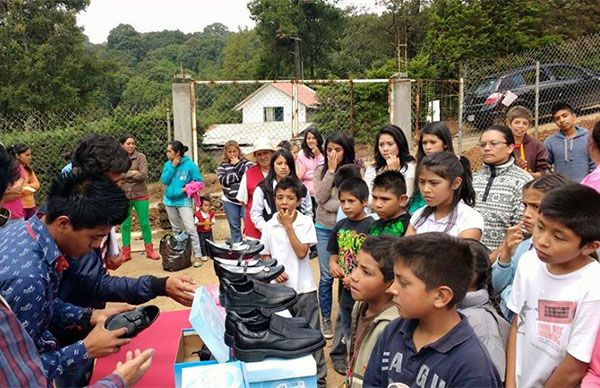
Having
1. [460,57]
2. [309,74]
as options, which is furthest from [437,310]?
[309,74]

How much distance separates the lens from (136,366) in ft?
5.41

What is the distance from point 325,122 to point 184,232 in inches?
289

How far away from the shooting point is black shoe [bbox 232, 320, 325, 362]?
1.91m

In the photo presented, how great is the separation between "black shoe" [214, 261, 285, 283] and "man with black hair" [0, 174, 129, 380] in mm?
747

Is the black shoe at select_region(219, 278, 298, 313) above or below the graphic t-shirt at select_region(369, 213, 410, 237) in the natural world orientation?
below

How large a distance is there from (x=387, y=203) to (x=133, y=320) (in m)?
1.56

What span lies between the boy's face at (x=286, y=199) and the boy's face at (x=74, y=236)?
5.26 ft

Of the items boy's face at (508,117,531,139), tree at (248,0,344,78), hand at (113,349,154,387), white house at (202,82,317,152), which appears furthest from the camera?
tree at (248,0,344,78)

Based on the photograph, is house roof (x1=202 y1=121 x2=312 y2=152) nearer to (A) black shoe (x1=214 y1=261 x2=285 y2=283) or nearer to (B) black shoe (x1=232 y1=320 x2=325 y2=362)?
(A) black shoe (x1=214 y1=261 x2=285 y2=283)

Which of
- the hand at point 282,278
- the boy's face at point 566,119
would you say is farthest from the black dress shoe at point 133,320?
the boy's face at point 566,119

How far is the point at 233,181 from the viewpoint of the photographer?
18.1ft

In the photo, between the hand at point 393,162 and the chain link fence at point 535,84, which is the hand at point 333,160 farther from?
the chain link fence at point 535,84

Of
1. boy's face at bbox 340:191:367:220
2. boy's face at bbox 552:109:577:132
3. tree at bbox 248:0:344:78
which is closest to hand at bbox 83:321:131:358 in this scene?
boy's face at bbox 340:191:367:220

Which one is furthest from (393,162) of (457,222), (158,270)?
(158,270)
